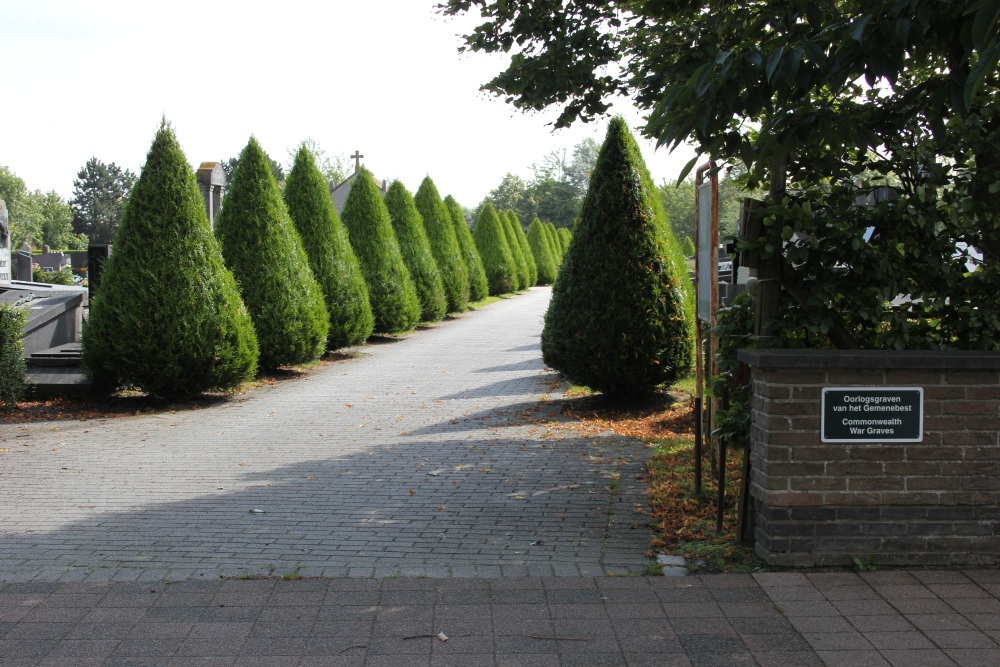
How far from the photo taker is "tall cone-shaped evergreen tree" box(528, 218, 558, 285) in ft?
175

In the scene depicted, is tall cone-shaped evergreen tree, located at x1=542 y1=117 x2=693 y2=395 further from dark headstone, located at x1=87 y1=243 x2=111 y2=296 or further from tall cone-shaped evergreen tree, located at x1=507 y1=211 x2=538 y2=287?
tall cone-shaped evergreen tree, located at x1=507 y1=211 x2=538 y2=287

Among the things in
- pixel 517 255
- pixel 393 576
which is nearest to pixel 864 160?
pixel 393 576

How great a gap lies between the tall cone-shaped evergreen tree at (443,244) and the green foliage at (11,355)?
1525 cm

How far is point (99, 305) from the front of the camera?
37.2 ft

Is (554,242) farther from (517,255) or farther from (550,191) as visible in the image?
(550,191)

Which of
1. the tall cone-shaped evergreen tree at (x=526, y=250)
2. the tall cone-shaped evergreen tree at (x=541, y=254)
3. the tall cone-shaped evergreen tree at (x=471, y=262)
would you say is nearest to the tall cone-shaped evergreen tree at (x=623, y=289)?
the tall cone-shaped evergreen tree at (x=471, y=262)

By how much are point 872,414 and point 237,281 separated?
35.6 feet

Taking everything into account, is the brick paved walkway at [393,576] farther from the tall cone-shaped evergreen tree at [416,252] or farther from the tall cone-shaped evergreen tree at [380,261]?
the tall cone-shaped evergreen tree at [416,252]

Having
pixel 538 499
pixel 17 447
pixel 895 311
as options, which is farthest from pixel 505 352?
pixel 895 311

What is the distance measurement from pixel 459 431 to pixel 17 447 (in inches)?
171

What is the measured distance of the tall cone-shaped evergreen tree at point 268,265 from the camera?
14.0 meters

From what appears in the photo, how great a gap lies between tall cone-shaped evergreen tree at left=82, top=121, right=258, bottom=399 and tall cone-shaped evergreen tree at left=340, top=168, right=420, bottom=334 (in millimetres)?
8205

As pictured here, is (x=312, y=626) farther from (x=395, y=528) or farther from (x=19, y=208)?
(x=19, y=208)

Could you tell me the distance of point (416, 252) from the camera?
23.2 meters
